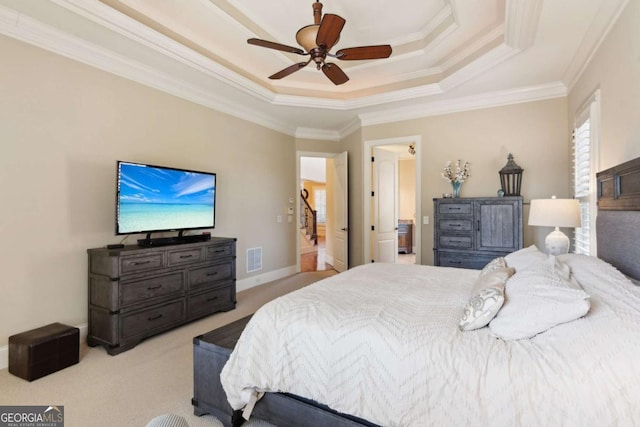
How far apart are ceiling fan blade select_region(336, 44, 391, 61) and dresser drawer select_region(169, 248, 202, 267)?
2516mm

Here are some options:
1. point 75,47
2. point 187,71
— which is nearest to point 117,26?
point 75,47

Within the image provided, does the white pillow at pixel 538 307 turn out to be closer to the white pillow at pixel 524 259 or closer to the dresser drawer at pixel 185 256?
the white pillow at pixel 524 259

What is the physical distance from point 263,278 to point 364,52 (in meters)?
3.90

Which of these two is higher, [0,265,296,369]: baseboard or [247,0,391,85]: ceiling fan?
[247,0,391,85]: ceiling fan

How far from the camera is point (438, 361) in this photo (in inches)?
52.5

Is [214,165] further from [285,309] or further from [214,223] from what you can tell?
[285,309]

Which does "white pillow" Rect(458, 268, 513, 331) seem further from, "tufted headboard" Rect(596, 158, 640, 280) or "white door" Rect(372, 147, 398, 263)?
"white door" Rect(372, 147, 398, 263)

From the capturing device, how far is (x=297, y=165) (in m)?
6.19

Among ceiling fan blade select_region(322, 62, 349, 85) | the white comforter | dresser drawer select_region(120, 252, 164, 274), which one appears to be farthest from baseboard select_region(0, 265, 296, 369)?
ceiling fan blade select_region(322, 62, 349, 85)

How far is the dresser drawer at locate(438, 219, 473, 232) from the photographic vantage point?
403cm

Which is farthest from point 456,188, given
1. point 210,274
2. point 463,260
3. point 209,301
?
point 209,301

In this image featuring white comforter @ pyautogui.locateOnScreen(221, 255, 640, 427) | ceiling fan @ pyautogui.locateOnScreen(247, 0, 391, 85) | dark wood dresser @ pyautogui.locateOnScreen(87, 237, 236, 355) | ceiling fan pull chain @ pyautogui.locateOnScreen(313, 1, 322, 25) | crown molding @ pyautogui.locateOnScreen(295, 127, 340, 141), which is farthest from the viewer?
crown molding @ pyautogui.locateOnScreen(295, 127, 340, 141)

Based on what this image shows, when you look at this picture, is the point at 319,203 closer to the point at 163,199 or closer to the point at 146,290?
the point at 163,199

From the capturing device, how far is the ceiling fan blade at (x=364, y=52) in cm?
271
